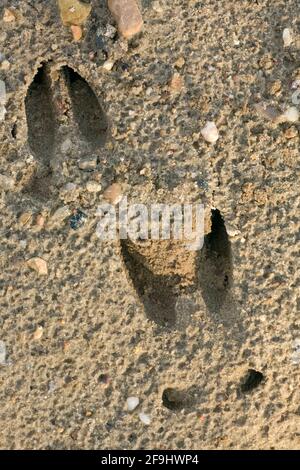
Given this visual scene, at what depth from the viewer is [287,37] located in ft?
6.18

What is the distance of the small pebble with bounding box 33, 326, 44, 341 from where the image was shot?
1841 mm

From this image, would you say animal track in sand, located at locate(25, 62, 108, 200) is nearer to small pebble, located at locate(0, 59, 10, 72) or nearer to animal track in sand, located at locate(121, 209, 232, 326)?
small pebble, located at locate(0, 59, 10, 72)

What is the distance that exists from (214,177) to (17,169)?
1.79ft

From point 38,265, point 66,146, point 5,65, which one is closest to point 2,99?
point 5,65

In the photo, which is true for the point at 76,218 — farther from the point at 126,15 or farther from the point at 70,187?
the point at 126,15

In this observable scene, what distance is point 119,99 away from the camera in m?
1.85

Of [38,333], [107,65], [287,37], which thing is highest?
[287,37]

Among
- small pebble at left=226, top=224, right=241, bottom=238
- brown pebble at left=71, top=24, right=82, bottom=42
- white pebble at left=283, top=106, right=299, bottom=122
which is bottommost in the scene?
small pebble at left=226, top=224, right=241, bottom=238

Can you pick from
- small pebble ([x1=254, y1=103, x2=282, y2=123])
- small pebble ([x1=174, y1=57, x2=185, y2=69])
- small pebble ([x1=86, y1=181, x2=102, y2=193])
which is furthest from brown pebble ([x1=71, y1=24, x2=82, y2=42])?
small pebble ([x1=254, y1=103, x2=282, y2=123])

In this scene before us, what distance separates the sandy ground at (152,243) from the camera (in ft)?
6.04

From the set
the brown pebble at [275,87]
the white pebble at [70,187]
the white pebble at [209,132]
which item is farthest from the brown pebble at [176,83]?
the white pebble at [70,187]

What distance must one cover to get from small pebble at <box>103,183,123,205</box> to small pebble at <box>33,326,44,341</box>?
399mm

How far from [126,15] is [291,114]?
0.53m

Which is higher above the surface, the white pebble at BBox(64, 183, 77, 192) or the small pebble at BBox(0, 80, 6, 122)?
the small pebble at BBox(0, 80, 6, 122)
